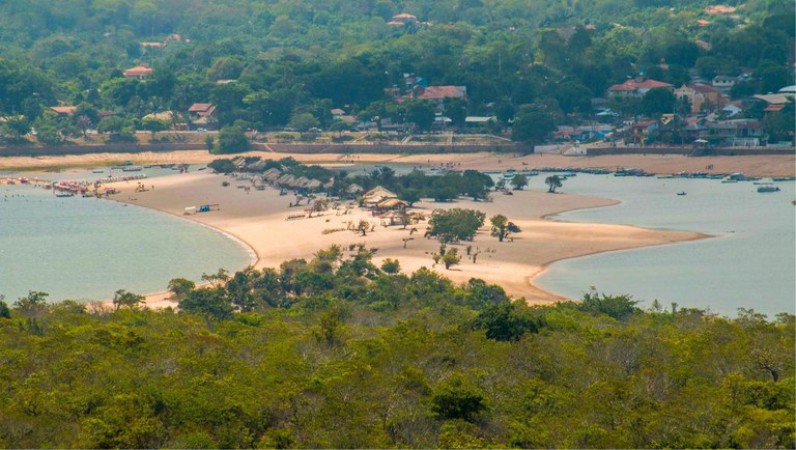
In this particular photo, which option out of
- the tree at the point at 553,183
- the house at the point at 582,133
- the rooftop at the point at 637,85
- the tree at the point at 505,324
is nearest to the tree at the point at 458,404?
the tree at the point at 505,324

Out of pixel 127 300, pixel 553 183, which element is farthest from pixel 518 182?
pixel 127 300

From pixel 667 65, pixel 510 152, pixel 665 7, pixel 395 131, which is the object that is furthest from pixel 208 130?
pixel 665 7

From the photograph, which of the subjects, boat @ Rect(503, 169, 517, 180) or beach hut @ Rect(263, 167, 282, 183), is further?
boat @ Rect(503, 169, 517, 180)

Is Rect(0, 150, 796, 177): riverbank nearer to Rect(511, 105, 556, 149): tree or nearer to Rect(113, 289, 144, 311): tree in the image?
Rect(511, 105, 556, 149): tree

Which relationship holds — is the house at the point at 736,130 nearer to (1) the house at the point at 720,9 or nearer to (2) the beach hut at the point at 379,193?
(2) the beach hut at the point at 379,193

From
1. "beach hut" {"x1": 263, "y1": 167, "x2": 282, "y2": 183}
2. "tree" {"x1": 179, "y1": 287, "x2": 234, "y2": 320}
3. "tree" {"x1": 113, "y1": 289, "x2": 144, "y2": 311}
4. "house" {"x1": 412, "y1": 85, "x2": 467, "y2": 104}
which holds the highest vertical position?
"house" {"x1": 412, "y1": 85, "x2": 467, "y2": 104}

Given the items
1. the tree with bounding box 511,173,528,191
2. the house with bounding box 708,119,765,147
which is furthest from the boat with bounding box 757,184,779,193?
the house with bounding box 708,119,765,147

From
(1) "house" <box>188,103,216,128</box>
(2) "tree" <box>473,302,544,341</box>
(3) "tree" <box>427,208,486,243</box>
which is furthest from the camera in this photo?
(1) "house" <box>188,103,216,128</box>

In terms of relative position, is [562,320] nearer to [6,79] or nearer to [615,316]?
[615,316]
